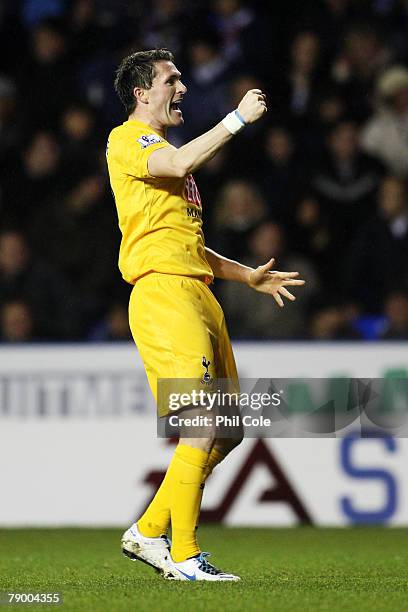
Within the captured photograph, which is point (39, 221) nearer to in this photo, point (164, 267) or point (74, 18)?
point (74, 18)

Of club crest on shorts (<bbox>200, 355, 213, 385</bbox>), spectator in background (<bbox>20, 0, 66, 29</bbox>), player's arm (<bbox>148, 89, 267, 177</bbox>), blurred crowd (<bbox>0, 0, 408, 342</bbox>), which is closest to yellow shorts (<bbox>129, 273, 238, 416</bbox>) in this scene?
club crest on shorts (<bbox>200, 355, 213, 385</bbox>)

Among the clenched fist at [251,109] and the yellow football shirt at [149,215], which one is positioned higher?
the clenched fist at [251,109]

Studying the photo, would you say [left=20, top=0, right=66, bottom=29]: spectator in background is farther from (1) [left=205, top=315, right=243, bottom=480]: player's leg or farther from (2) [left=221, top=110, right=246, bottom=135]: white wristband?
(2) [left=221, top=110, right=246, bottom=135]: white wristband

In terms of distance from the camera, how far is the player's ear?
20.3 feet

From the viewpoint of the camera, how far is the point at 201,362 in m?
5.81

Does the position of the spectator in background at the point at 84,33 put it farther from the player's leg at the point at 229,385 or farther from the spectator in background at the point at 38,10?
the player's leg at the point at 229,385

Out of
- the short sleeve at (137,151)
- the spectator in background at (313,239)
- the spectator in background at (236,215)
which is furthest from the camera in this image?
the spectator in background at (313,239)

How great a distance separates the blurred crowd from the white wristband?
4.17 meters

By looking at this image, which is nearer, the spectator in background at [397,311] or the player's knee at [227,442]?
the player's knee at [227,442]

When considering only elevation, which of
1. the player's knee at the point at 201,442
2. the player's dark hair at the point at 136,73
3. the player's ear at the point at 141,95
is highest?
the player's dark hair at the point at 136,73

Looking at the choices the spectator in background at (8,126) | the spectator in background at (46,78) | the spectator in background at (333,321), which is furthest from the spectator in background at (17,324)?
the spectator in background at (46,78)

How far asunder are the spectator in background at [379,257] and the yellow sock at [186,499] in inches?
177

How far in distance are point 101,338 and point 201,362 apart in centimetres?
427

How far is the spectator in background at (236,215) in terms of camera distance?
1032cm
